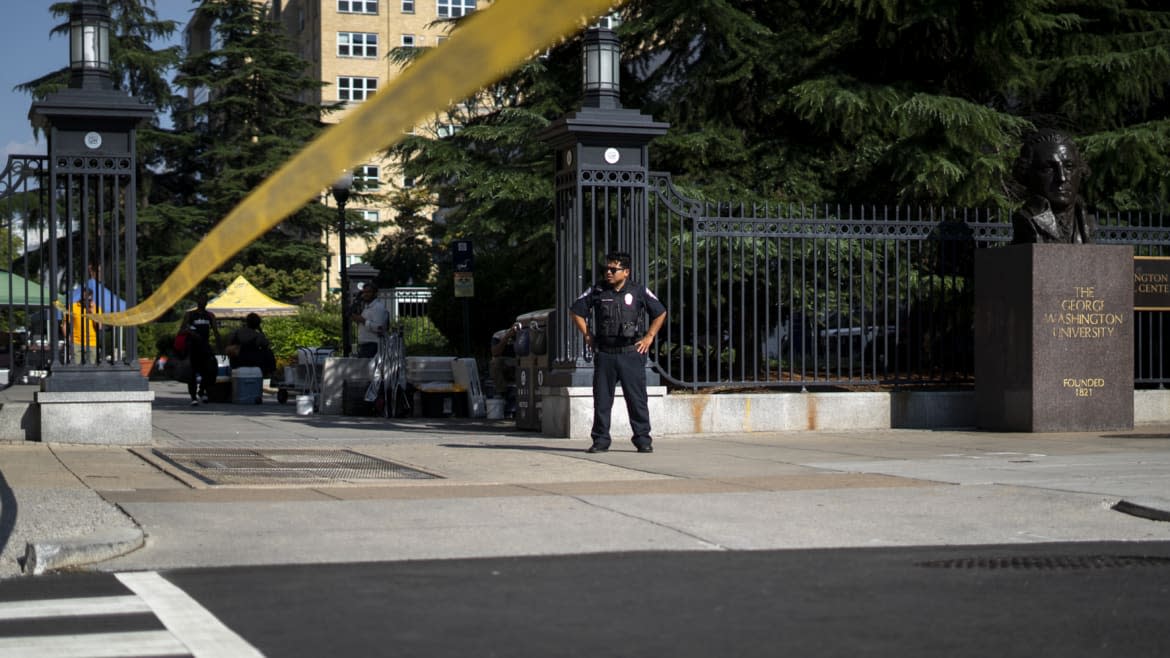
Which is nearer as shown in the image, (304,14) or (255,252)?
(255,252)

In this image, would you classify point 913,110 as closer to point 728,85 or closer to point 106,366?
point 728,85

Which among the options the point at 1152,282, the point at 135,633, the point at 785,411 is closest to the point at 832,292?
the point at 785,411

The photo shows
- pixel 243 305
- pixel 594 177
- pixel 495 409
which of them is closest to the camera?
pixel 594 177

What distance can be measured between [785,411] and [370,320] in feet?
21.2

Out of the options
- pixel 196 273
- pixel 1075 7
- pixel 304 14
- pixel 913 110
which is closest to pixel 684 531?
pixel 196 273

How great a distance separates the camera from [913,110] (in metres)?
19.8

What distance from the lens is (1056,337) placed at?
1659 cm

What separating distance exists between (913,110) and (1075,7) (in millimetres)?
4952

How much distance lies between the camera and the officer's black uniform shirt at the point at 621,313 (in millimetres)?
13555

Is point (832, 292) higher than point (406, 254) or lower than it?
lower

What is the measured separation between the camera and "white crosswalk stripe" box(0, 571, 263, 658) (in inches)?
201

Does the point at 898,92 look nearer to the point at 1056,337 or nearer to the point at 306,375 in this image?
the point at 1056,337

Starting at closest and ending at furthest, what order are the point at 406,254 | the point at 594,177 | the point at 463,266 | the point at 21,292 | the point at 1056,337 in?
the point at 594,177 < the point at 21,292 < the point at 1056,337 < the point at 463,266 < the point at 406,254

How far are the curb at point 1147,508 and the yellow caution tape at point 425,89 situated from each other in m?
7.09
